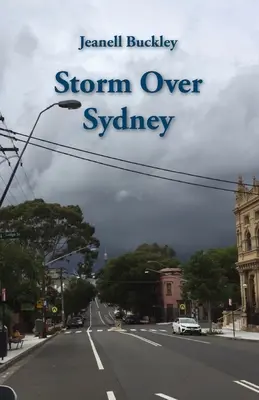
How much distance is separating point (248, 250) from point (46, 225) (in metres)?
20.2

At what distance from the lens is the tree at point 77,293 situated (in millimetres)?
74694

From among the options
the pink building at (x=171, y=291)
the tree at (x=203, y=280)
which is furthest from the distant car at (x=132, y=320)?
the tree at (x=203, y=280)

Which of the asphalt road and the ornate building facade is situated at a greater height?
the ornate building facade

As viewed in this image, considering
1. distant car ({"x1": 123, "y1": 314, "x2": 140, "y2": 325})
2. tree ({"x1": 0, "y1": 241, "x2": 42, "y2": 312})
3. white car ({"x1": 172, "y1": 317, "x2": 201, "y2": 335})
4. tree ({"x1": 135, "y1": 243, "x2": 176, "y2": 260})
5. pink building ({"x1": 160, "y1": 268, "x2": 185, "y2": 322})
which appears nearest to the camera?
tree ({"x1": 0, "y1": 241, "x2": 42, "y2": 312})

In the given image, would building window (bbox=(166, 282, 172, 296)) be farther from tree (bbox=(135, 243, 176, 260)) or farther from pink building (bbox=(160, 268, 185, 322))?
tree (bbox=(135, 243, 176, 260))

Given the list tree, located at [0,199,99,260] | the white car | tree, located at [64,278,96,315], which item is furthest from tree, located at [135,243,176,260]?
the white car

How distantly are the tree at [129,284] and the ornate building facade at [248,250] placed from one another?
37.8 meters

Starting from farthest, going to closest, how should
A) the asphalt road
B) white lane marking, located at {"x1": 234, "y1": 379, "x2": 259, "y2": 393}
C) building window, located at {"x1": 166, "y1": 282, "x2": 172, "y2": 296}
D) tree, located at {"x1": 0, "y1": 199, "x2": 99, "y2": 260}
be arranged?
building window, located at {"x1": 166, "y1": 282, "x2": 172, "y2": 296} < tree, located at {"x1": 0, "y1": 199, "x2": 99, "y2": 260} < white lane marking, located at {"x1": 234, "y1": 379, "x2": 259, "y2": 393} < the asphalt road

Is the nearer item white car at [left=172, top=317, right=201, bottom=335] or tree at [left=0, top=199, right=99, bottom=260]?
white car at [left=172, top=317, right=201, bottom=335]

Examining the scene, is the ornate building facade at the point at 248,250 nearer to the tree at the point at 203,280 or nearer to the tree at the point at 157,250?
the tree at the point at 203,280

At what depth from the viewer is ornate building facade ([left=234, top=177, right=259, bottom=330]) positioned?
51228mm

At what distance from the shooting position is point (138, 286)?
313ft

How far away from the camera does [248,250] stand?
5453 centimetres

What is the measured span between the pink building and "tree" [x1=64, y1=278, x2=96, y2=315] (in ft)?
56.5
